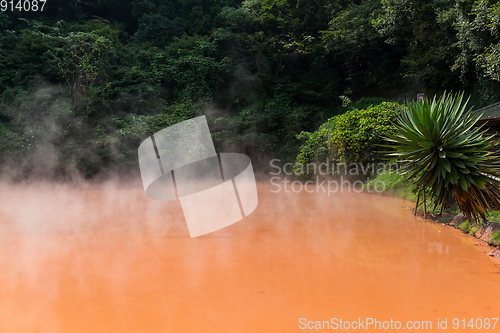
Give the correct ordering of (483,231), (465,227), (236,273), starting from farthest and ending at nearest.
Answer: (465,227) < (483,231) < (236,273)

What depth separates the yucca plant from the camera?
4.78 m

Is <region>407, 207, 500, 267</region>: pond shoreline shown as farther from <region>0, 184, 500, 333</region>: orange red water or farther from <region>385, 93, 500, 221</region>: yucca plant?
<region>385, 93, 500, 221</region>: yucca plant

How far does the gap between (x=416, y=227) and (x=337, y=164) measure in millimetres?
4669

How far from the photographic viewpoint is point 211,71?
52.8 feet

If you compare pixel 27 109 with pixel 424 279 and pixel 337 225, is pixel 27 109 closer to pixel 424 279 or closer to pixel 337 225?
pixel 337 225

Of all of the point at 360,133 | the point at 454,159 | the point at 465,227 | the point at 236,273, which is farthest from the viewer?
the point at 360,133

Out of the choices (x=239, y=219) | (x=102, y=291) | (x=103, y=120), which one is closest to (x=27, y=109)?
(x=103, y=120)

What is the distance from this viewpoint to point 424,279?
4.18 metres

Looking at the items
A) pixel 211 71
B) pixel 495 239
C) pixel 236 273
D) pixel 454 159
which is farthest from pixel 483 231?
pixel 211 71

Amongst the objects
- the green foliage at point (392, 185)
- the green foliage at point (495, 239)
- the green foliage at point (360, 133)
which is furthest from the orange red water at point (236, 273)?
the green foliage at point (360, 133)

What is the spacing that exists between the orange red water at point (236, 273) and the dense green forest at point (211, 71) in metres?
6.72

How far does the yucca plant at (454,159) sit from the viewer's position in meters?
4.78

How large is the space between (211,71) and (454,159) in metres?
Result: 12.7

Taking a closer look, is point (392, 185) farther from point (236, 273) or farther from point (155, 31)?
point (155, 31)
